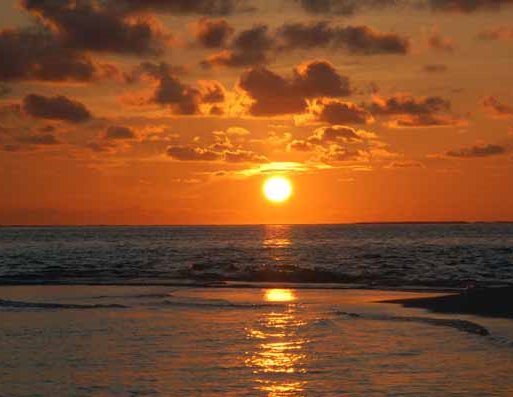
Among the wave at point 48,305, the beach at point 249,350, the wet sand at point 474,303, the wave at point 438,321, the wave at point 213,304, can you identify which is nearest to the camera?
the beach at point 249,350

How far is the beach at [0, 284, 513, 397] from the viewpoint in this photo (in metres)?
15.8

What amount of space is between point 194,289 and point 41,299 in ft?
30.1

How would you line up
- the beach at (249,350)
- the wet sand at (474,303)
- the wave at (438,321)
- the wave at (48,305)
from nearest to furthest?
the beach at (249,350)
the wave at (438,321)
the wet sand at (474,303)
the wave at (48,305)

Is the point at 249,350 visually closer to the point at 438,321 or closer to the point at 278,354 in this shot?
the point at 278,354

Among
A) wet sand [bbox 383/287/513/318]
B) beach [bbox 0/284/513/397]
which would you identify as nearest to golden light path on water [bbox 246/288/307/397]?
beach [bbox 0/284/513/397]

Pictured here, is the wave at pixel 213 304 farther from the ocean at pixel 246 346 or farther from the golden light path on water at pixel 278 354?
the golden light path on water at pixel 278 354

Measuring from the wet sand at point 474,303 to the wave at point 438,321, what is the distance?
2.14 m

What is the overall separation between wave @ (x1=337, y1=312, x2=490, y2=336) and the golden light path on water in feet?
7.02

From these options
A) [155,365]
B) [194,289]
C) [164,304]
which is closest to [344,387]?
[155,365]

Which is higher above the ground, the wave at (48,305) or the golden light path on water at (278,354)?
the wave at (48,305)

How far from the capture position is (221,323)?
25.8 metres

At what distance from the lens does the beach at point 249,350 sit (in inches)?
624

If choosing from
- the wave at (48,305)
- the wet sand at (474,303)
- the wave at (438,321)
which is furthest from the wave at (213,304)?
the wet sand at (474,303)

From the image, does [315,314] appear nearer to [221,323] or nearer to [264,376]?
[221,323]
